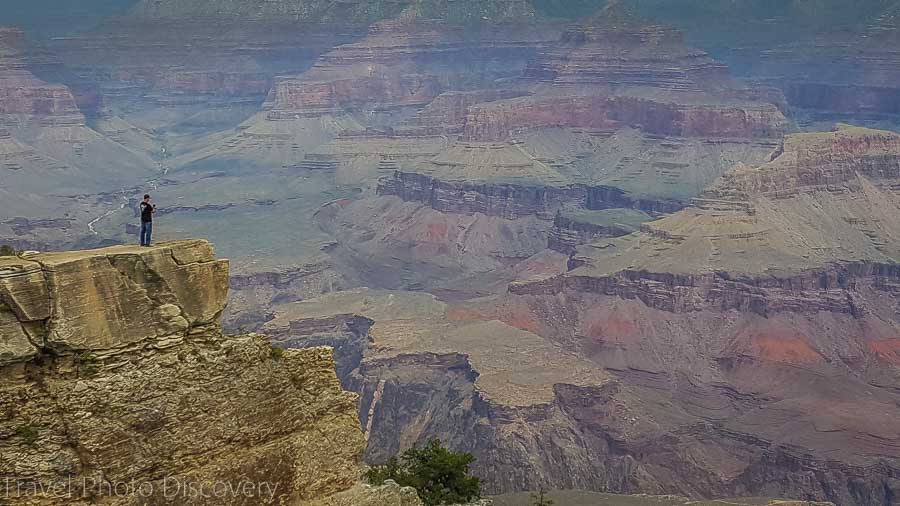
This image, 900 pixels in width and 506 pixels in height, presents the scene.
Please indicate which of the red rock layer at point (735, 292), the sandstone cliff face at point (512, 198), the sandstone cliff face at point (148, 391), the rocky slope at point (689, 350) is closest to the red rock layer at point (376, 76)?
the sandstone cliff face at point (512, 198)

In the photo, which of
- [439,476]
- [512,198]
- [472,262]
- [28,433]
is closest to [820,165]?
[472,262]

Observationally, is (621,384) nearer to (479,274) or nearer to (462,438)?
(462,438)

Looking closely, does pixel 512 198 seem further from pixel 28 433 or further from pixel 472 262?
pixel 28 433

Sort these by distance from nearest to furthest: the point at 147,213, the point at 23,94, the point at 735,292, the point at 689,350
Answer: the point at 147,213 < the point at 689,350 < the point at 735,292 < the point at 23,94

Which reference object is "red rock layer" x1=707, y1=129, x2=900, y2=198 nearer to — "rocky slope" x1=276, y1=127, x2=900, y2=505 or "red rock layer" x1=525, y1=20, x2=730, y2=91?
"rocky slope" x1=276, y1=127, x2=900, y2=505

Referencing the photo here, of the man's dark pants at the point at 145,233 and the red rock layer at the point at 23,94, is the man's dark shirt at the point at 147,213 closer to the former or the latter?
the man's dark pants at the point at 145,233

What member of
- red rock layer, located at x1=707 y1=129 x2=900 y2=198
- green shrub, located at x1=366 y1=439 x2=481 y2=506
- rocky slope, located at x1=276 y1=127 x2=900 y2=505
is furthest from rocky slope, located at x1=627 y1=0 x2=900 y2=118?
green shrub, located at x1=366 y1=439 x2=481 y2=506

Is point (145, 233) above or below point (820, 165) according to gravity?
above
